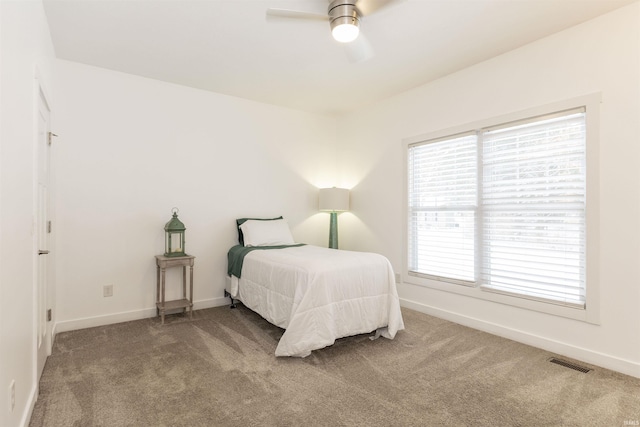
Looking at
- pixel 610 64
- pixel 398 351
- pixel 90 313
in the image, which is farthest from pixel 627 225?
pixel 90 313

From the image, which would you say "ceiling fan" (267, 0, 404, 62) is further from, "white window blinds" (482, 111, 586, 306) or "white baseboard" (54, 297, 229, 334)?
"white baseboard" (54, 297, 229, 334)

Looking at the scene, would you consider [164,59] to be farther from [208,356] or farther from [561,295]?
[561,295]

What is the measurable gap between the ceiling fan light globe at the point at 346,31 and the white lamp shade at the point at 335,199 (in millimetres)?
2621

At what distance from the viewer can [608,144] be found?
8.44 ft

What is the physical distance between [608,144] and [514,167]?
0.69 metres

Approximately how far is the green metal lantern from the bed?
0.82m

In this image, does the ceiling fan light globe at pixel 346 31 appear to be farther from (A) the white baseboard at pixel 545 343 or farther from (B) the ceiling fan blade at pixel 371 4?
(A) the white baseboard at pixel 545 343

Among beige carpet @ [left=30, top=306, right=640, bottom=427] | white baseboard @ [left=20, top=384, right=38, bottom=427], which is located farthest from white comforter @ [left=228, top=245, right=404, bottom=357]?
white baseboard @ [left=20, top=384, right=38, bottom=427]

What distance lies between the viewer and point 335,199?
4.82m

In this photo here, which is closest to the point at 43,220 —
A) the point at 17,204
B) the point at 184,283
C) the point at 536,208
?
the point at 17,204

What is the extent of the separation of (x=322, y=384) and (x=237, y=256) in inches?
79.5

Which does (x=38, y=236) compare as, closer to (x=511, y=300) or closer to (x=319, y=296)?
(x=319, y=296)

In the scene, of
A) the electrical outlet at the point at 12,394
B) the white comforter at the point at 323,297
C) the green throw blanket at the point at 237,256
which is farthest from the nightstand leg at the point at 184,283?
the electrical outlet at the point at 12,394

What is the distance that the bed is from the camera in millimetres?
2660
